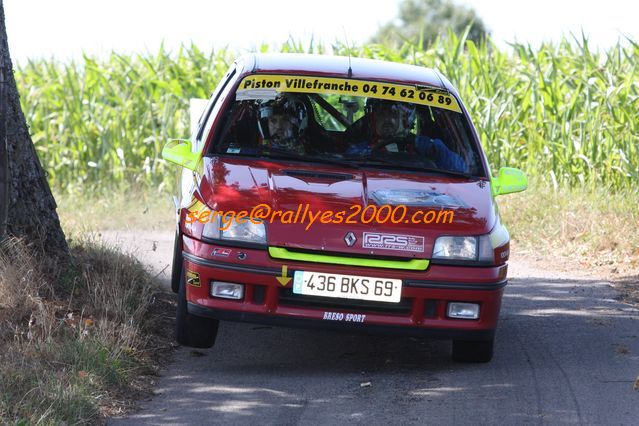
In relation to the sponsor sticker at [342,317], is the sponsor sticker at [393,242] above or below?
above

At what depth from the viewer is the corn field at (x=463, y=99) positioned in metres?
13.2

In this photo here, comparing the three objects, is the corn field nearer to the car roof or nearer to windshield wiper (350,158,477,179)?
the car roof

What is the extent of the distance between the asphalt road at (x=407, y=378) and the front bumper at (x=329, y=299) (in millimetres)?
346

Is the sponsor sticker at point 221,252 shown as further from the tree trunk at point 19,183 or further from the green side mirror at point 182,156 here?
the tree trunk at point 19,183

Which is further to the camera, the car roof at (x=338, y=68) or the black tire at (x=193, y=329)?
the car roof at (x=338, y=68)

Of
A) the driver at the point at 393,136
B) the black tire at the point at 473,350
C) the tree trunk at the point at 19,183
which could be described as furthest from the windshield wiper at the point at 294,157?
the tree trunk at the point at 19,183

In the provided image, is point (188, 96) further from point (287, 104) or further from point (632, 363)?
point (632, 363)

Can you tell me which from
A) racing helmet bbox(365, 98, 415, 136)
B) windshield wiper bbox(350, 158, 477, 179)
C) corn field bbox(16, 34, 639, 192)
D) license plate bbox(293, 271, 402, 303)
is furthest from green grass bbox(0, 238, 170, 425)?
corn field bbox(16, 34, 639, 192)

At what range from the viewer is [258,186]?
20.4ft

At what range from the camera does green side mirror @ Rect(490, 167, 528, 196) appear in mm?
6930

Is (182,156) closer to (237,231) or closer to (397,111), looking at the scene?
(237,231)

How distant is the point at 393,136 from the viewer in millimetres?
7297

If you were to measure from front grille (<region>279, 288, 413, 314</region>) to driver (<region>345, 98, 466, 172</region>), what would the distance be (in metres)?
1.43

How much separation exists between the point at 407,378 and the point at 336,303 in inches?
26.8
